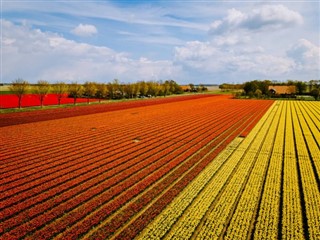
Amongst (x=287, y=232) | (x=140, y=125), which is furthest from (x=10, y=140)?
(x=287, y=232)

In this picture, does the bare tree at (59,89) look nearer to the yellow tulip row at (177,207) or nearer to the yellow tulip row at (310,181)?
the yellow tulip row at (310,181)

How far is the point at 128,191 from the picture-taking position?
14617 millimetres

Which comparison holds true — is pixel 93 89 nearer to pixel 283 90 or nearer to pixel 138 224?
pixel 138 224

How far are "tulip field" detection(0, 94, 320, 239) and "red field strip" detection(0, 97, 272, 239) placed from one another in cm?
6

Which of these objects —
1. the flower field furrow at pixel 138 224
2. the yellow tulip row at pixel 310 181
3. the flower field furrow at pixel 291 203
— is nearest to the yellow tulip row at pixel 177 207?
the flower field furrow at pixel 138 224

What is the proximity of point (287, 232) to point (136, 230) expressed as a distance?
6.13m

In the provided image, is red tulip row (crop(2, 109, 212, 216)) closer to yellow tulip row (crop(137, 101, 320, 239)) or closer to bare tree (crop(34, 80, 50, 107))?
yellow tulip row (crop(137, 101, 320, 239))

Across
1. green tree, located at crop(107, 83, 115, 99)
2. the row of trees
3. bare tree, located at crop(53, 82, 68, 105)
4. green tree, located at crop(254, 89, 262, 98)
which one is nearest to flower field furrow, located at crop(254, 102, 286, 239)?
the row of trees

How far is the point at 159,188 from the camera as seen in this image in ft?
49.3

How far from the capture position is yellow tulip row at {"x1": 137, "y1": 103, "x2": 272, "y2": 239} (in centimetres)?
1079

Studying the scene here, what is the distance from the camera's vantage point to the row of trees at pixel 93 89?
6115cm

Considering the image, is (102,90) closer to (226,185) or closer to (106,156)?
(106,156)

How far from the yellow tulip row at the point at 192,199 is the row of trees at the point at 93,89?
51785 mm

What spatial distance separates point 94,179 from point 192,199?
20.8 ft
